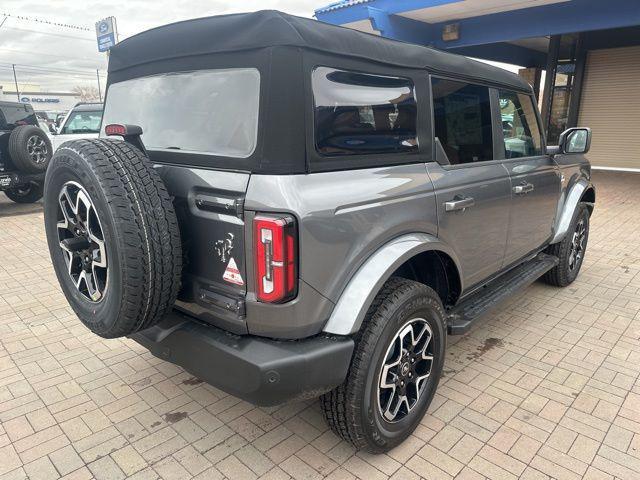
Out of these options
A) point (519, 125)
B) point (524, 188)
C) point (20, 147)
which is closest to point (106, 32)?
point (20, 147)

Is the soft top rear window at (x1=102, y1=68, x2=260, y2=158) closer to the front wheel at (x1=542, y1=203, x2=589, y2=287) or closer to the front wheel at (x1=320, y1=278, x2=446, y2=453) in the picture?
the front wheel at (x1=320, y1=278, x2=446, y2=453)

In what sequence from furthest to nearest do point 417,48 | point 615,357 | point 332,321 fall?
1. point 615,357
2. point 417,48
3. point 332,321

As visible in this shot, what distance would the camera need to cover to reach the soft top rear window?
207 centimetres

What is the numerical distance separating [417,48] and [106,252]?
1929 mm

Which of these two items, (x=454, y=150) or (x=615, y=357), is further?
(x=615, y=357)

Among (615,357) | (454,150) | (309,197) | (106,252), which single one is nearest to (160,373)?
(106,252)

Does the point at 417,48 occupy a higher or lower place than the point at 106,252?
higher

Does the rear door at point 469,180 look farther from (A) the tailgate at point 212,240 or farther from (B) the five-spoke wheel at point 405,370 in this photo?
(A) the tailgate at point 212,240

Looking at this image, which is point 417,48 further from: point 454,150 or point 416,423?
point 416,423

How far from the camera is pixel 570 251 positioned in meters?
4.75

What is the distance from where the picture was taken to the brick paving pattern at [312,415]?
2.37 meters

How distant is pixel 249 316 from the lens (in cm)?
202

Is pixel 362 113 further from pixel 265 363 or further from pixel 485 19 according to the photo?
pixel 485 19

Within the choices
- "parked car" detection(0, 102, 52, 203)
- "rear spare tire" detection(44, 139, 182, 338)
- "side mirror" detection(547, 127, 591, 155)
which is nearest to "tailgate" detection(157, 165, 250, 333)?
"rear spare tire" detection(44, 139, 182, 338)
